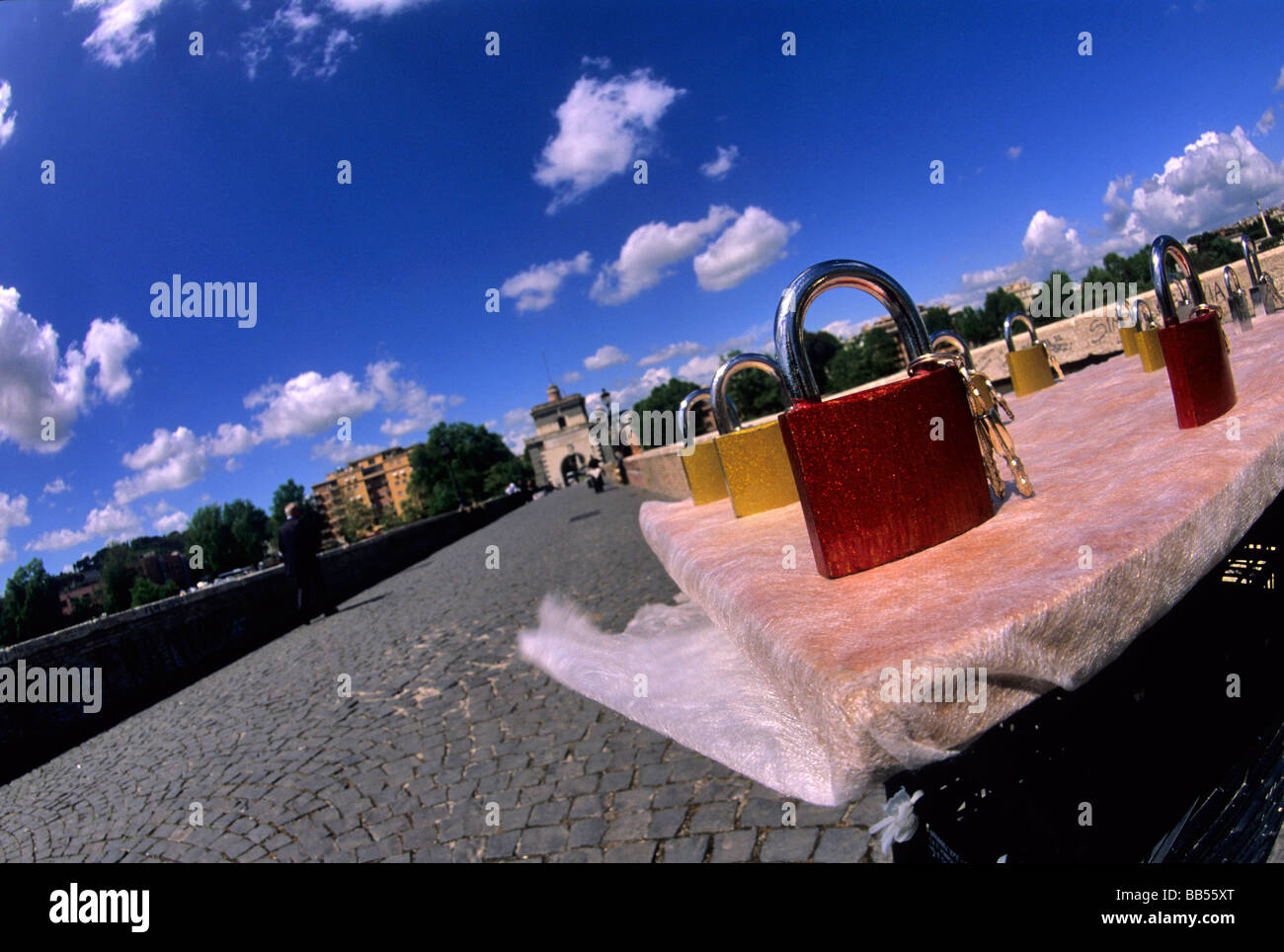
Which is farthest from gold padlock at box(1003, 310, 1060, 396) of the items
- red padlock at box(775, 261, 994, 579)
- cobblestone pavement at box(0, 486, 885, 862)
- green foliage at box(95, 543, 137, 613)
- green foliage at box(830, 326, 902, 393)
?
green foliage at box(830, 326, 902, 393)

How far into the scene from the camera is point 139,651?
28.9ft

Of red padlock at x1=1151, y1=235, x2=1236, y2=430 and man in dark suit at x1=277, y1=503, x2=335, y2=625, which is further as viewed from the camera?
man in dark suit at x1=277, y1=503, x2=335, y2=625

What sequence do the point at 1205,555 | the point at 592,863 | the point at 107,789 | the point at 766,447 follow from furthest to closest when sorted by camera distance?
the point at 107,789 → the point at 766,447 → the point at 592,863 → the point at 1205,555

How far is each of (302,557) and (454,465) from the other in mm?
95759

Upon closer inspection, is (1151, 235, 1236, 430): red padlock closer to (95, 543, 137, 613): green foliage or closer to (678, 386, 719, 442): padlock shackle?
(678, 386, 719, 442): padlock shackle

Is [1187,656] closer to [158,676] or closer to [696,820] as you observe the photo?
[696,820]

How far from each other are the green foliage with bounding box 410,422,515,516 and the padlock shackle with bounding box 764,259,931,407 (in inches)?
3753

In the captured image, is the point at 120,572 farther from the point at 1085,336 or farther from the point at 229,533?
the point at 229,533

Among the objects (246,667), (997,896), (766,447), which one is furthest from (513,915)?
(246,667)

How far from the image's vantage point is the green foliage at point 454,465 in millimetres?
100562

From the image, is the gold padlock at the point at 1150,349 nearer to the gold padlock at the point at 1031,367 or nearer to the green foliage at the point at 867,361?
the gold padlock at the point at 1031,367

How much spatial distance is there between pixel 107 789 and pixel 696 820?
4.66 meters

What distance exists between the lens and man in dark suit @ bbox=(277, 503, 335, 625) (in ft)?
38.2

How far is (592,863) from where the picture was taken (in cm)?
240
